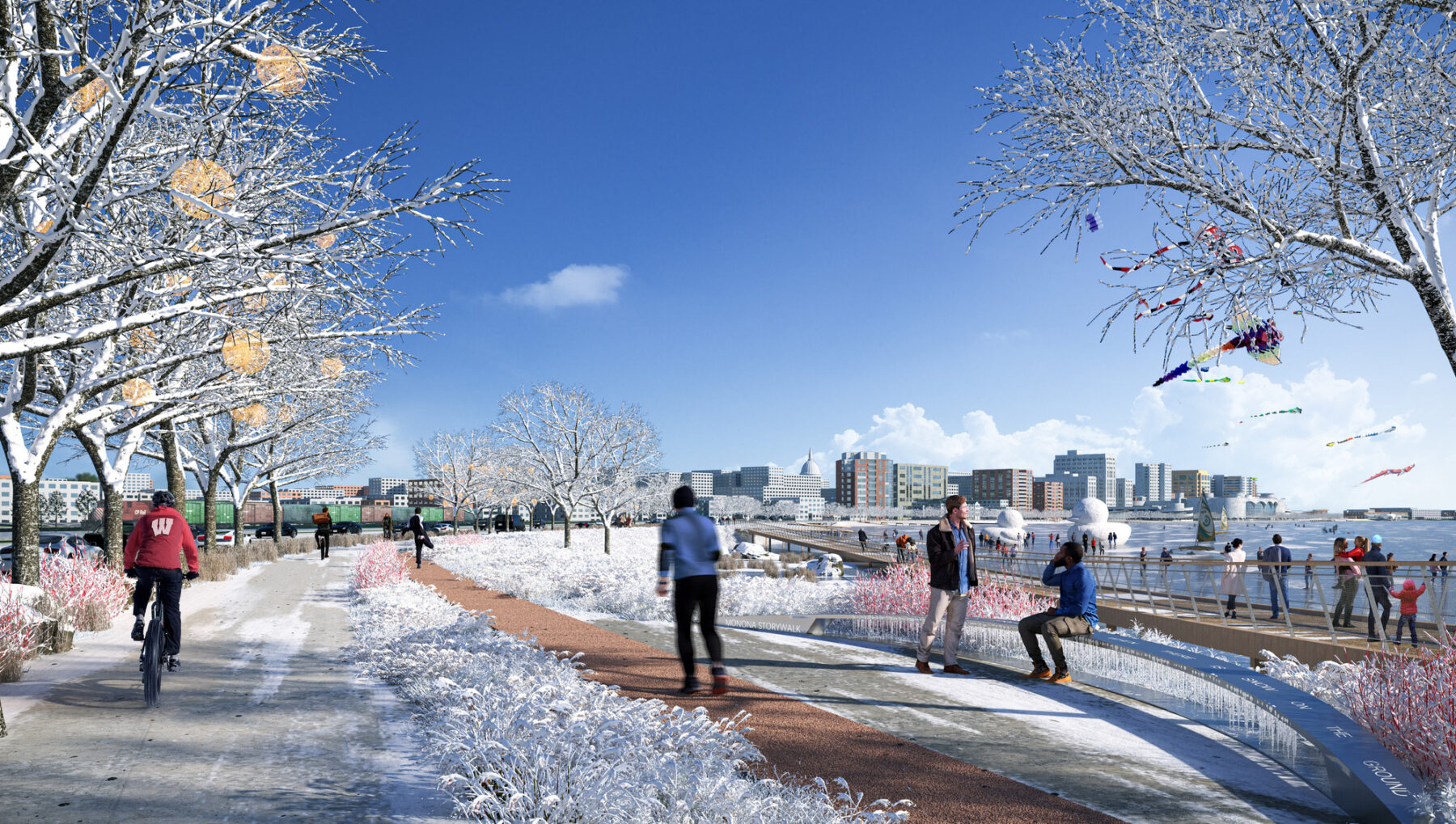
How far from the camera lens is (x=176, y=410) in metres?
15.4

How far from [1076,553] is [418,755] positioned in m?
6.35

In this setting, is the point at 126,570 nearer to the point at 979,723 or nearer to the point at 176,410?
the point at 979,723

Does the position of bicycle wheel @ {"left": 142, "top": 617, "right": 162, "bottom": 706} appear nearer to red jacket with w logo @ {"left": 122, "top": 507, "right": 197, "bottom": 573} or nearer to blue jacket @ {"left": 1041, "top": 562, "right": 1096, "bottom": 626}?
red jacket with w logo @ {"left": 122, "top": 507, "right": 197, "bottom": 573}

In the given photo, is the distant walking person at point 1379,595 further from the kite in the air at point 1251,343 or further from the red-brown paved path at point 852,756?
the red-brown paved path at point 852,756

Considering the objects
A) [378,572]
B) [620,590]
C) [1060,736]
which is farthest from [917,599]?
[378,572]

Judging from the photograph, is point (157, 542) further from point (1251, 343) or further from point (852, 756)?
point (1251, 343)

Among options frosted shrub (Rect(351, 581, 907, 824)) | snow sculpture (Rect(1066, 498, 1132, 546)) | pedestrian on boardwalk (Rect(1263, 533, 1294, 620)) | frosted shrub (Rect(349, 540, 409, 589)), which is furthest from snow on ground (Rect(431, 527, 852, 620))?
snow sculpture (Rect(1066, 498, 1132, 546))

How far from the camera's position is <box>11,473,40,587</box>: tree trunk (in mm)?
11461

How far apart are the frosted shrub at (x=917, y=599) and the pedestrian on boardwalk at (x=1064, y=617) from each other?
10.6 feet

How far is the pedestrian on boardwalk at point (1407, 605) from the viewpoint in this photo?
10672 millimetres

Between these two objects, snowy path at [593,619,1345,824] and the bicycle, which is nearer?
snowy path at [593,619,1345,824]


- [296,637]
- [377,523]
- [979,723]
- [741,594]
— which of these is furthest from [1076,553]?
[377,523]

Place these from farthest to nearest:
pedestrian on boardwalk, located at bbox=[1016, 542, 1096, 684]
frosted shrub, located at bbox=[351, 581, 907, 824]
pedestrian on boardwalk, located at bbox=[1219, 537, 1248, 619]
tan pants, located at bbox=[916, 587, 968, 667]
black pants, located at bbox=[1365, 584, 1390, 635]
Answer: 1. pedestrian on boardwalk, located at bbox=[1219, 537, 1248, 619]
2. black pants, located at bbox=[1365, 584, 1390, 635]
3. tan pants, located at bbox=[916, 587, 968, 667]
4. pedestrian on boardwalk, located at bbox=[1016, 542, 1096, 684]
5. frosted shrub, located at bbox=[351, 581, 907, 824]

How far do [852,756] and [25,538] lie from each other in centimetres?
1305
